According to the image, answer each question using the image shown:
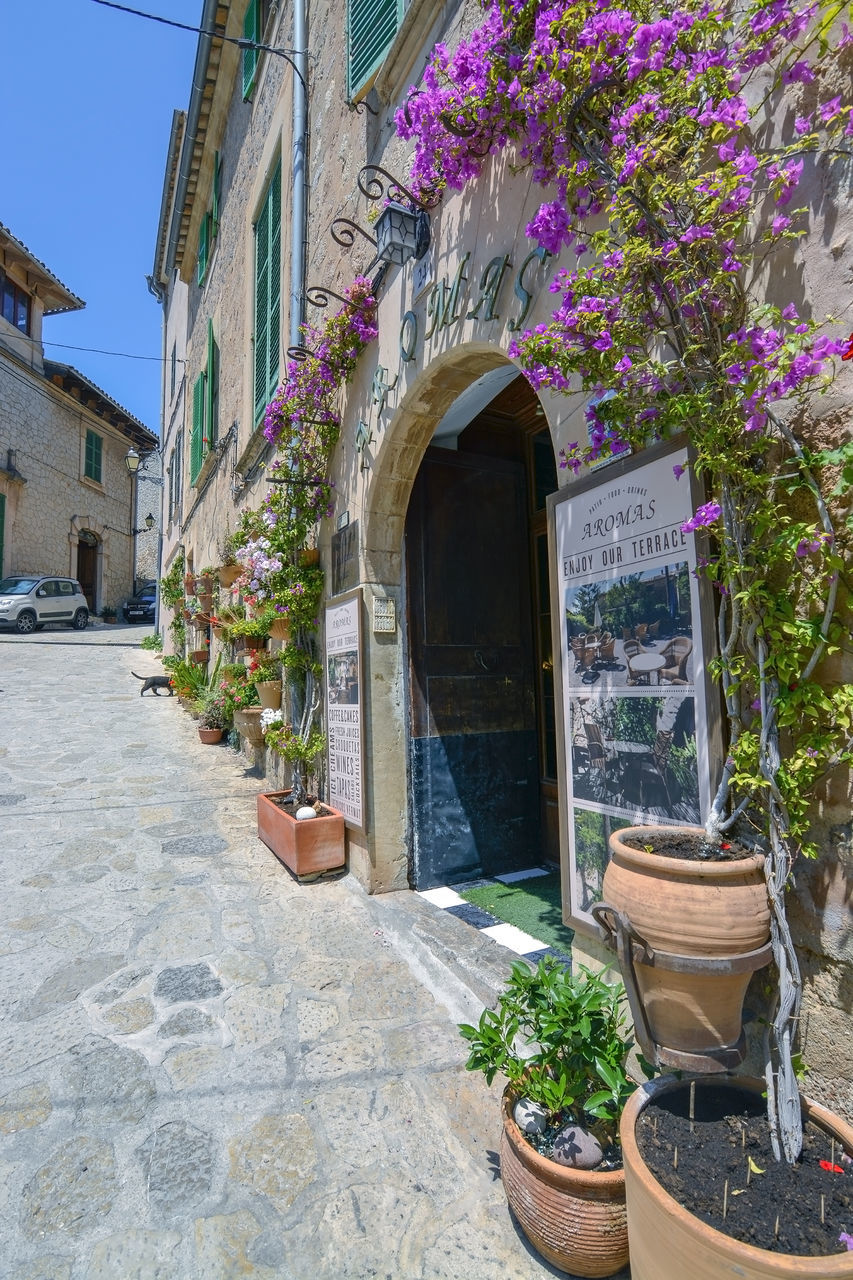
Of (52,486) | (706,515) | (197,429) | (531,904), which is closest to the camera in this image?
(706,515)

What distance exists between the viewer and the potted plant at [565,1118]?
1.51 m

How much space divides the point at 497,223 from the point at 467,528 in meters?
2.03

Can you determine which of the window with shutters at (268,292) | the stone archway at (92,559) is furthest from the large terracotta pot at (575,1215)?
the stone archway at (92,559)

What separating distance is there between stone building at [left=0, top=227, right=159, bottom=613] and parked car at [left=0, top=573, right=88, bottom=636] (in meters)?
2.00

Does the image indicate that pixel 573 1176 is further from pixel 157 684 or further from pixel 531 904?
pixel 157 684

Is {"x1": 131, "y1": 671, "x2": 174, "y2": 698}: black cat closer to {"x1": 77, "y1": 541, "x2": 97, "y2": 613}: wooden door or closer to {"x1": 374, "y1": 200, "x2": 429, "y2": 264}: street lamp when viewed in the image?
{"x1": 374, "y1": 200, "x2": 429, "y2": 264}: street lamp

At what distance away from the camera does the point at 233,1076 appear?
2.28 meters

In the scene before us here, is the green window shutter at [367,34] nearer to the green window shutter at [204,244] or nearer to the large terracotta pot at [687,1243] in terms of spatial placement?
the large terracotta pot at [687,1243]

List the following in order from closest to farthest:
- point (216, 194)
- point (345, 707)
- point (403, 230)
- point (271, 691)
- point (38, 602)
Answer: point (403, 230) < point (345, 707) < point (271, 691) < point (216, 194) < point (38, 602)

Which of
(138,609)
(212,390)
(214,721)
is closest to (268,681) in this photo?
(214,721)

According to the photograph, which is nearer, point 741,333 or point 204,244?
point 741,333

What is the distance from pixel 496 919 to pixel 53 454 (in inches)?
882

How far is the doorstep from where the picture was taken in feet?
10.3

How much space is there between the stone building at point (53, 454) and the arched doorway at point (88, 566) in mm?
37
